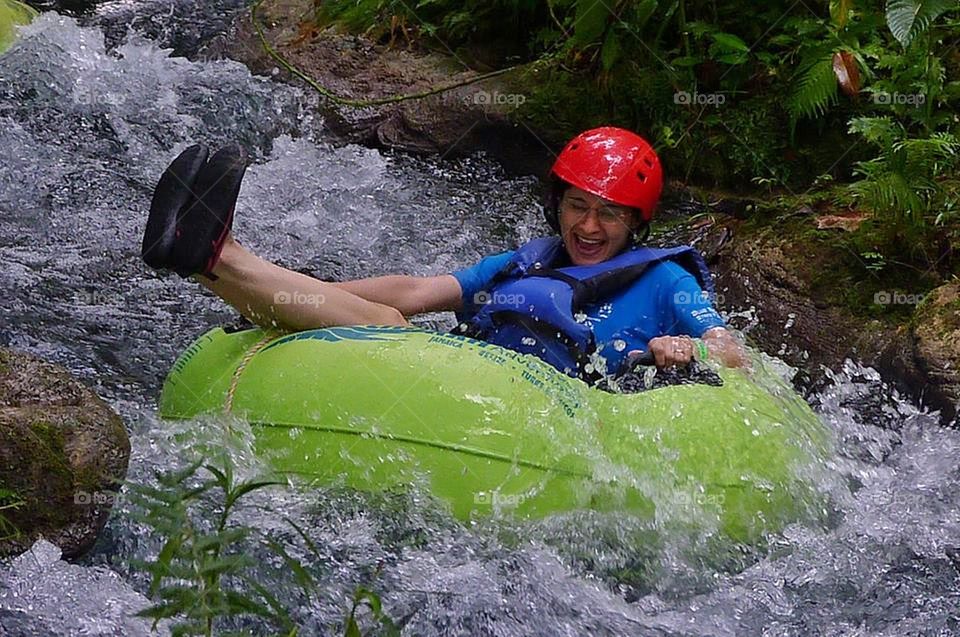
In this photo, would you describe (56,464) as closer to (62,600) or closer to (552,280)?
(62,600)

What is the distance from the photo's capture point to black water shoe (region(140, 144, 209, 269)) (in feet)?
12.8

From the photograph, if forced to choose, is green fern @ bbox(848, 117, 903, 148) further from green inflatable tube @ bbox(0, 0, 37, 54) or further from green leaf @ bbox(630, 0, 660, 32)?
green inflatable tube @ bbox(0, 0, 37, 54)

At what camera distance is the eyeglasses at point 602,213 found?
192 inches

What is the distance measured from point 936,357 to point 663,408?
1.85m

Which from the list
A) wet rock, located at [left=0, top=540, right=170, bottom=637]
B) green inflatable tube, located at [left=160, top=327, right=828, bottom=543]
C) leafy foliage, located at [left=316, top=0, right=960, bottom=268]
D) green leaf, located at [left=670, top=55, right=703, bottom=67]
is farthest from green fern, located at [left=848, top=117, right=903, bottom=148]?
wet rock, located at [left=0, top=540, right=170, bottom=637]

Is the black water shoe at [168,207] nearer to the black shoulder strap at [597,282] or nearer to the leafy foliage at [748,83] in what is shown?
the black shoulder strap at [597,282]

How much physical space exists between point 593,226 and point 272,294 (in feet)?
4.41

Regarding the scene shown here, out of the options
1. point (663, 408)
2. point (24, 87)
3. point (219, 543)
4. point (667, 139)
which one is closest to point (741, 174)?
point (667, 139)

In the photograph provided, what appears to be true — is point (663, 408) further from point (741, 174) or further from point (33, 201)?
point (33, 201)

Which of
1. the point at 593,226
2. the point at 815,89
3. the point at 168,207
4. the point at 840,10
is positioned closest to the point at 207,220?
the point at 168,207

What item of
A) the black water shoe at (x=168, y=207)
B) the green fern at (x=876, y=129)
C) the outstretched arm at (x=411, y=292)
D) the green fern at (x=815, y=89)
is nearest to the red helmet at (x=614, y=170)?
the outstretched arm at (x=411, y=292)

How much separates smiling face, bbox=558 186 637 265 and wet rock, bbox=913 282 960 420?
1323 millimetres

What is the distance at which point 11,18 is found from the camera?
8.53 meters

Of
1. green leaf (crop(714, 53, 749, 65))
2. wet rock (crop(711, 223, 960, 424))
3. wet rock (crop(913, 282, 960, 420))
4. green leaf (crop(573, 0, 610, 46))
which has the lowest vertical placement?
wet rock (crop(711, 223, 960, 424))
